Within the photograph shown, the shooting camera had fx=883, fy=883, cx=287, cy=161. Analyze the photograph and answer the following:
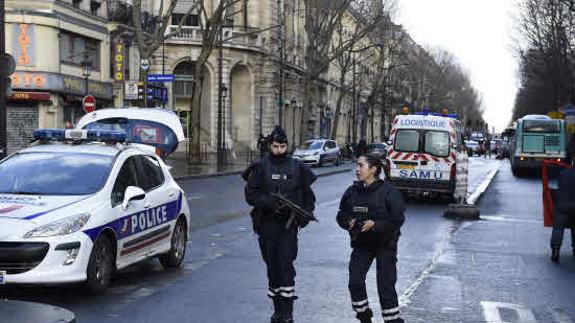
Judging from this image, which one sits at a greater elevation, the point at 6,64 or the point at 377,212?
the point at 6,64

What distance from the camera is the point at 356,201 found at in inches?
277

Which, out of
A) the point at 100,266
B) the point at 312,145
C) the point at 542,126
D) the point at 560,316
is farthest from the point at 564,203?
the point at 312,145

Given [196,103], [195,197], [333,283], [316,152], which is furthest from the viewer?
[316,152]

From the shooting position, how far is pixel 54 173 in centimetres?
961

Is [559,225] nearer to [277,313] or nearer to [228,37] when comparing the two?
[277,313]

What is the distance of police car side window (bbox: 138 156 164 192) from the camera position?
33.9ft

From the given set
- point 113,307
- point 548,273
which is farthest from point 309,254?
point 113,307

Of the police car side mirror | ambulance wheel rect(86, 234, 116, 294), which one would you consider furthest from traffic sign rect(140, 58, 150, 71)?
ambulance wheel rect(86, 234, 116, 294)

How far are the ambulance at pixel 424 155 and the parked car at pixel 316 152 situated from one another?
79.4ft

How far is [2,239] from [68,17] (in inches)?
1321

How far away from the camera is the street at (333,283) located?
8414 mm

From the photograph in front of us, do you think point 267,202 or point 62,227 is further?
point 62,227

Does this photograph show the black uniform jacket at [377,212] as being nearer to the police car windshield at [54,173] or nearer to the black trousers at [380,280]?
the black trousers at [380,280]

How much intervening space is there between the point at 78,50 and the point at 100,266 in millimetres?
34732
